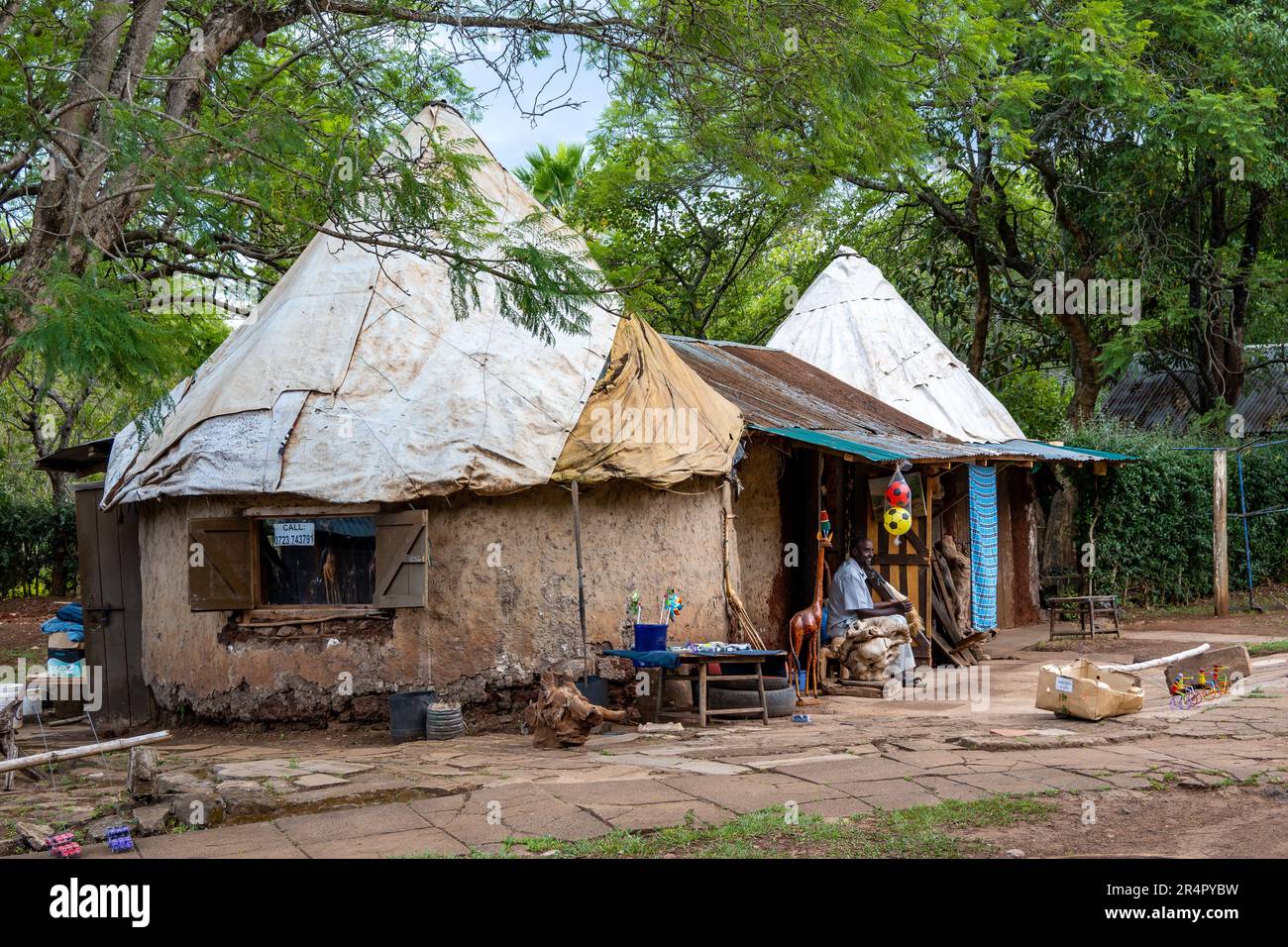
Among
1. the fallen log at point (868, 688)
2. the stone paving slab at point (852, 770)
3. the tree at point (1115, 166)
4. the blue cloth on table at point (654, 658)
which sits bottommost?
the fallen log at point (868, 688)

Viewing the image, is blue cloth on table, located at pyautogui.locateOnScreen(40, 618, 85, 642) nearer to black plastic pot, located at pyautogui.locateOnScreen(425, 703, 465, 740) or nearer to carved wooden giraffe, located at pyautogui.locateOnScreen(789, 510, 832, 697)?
black plastic pot, located at pyautogui.locateOnScreen(425, 703, 465, 740)

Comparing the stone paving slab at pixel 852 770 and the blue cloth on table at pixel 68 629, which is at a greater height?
the blue cloth on table at pixel 68 629

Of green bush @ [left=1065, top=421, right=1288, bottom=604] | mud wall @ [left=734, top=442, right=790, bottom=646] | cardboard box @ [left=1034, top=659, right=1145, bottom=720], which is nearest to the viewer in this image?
cardboard box @ [left=1034, top=659, right=1145, bottom=720]

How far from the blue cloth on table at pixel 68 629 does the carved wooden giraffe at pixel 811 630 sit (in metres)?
6.68

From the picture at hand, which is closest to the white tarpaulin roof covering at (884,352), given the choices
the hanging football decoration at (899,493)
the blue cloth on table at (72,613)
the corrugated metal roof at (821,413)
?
the corrugated metal roof at (821,413)

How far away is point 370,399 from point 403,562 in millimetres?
1450

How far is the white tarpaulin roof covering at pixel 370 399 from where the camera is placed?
9.12 meters

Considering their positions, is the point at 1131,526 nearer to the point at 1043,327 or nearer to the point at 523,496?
the point at 1043,327

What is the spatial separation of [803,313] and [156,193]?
12872 millimetres

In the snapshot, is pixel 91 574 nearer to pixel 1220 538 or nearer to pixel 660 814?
pixel 660 814

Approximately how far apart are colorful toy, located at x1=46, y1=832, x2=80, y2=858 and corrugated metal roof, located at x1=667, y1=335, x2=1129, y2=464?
695cm

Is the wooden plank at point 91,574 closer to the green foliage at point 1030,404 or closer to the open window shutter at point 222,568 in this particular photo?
the open window shutter at point 222,568

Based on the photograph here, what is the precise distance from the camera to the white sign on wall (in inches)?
380

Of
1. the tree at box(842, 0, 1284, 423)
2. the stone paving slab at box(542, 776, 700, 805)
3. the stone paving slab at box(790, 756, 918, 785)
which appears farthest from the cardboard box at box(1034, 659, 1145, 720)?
the tree at box(842, 0, 1284, 423)
